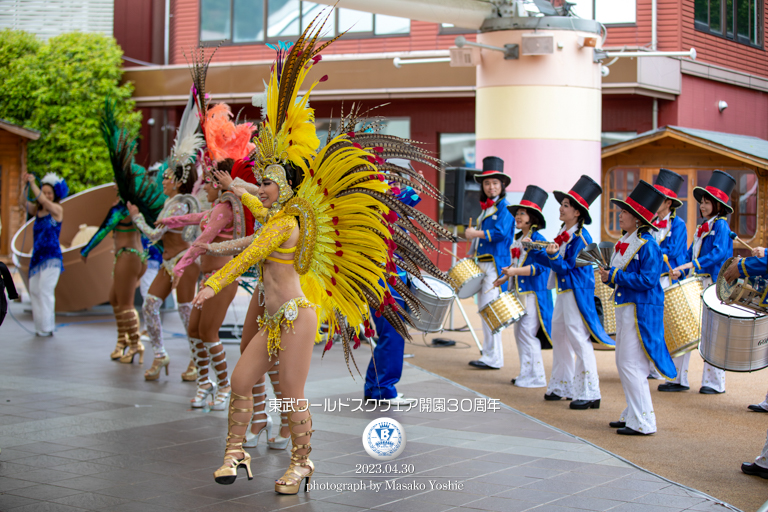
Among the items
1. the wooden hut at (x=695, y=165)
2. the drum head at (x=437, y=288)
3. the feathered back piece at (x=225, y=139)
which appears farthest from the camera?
the wooden hut at (x=695, y=165)

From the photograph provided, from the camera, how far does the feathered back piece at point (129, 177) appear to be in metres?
7.88

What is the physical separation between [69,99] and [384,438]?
18.2 metres

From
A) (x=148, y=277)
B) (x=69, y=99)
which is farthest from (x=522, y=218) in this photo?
(x=69, y=99)

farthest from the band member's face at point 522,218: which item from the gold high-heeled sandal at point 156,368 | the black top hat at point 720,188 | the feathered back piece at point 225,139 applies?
the gold high-heeled sandal at point 156,368

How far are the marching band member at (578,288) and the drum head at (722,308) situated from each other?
45.1 inches

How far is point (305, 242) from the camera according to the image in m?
4.46

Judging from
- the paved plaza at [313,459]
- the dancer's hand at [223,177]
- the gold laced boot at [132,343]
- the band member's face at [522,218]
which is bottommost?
the paved plaza at [313,459]

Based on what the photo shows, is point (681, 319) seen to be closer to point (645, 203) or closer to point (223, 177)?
point (645, 203)

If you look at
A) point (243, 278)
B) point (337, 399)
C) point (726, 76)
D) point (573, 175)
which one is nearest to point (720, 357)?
point (337, 399)

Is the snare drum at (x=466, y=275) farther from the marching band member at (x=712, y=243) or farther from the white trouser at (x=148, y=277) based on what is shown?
the white trouser at (x=148, y=277)

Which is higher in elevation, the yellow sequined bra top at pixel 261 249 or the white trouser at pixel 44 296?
the yellow sequined bra top at pixel 261 249

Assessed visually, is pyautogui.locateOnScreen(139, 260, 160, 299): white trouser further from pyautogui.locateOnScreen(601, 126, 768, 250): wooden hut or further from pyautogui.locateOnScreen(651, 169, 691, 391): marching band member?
pyautogui.locateOnScreen(601, 126, 768, 250): wooden hut

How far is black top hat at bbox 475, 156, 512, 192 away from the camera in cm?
833

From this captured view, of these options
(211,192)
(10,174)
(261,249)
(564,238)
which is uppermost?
(10,174)
